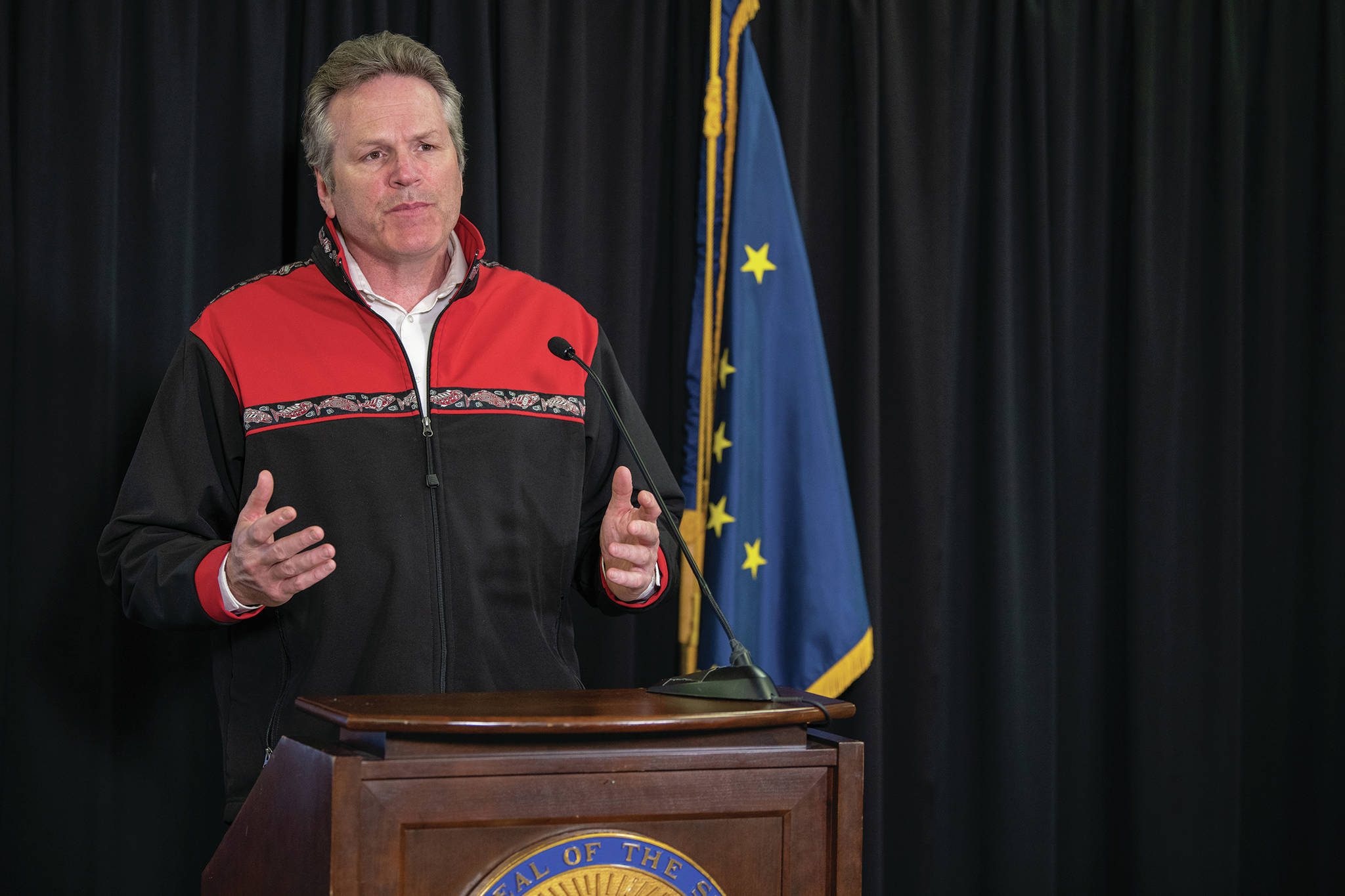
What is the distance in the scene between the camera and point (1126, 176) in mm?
2912

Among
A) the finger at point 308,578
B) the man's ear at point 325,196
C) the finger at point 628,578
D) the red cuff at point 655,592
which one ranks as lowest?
the red cuff at point 655,592

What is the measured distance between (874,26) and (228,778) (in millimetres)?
2082

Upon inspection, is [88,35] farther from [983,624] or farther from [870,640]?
[983,624]

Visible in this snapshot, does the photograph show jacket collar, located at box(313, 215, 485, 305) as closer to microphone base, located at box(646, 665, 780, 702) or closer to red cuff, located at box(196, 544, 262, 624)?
red cuff, located at box(196, 544, 262, 624)

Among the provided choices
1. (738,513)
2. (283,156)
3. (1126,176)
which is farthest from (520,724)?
(1126,176)

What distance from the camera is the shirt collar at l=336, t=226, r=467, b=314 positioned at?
195 cm

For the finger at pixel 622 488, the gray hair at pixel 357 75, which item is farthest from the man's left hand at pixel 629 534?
the gray hair at pixel 357 75

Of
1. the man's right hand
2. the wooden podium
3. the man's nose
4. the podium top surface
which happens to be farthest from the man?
the wooden podium

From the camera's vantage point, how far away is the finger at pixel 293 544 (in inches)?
53.3

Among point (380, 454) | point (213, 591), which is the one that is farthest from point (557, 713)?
point (380, 454)

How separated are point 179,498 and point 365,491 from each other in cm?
29

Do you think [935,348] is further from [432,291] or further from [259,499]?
[259,499]

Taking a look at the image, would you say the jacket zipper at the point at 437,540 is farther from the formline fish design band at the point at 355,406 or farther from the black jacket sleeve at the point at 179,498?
the black jacket sleeve at the point at 179,498

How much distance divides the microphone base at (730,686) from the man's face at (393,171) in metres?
0.95
